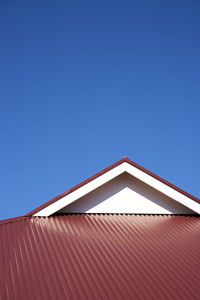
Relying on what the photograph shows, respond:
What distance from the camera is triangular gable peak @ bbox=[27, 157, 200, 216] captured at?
9227 mm

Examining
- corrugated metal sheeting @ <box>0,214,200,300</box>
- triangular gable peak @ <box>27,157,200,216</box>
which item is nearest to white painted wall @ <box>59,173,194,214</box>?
triangular gable peak @ <box>27,157,200,216</box>

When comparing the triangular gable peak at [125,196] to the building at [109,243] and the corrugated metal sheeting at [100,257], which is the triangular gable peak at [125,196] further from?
the corrugated metal sheeting at [100,257]

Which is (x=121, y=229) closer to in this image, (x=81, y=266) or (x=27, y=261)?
(x=81, y=266)

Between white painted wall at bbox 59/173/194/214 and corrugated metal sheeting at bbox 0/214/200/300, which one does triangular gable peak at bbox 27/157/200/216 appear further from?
corrugated metal sheeting at bbox 0/214/200/300

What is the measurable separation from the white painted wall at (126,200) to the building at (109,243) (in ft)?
0.10

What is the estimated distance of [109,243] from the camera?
26.1ft

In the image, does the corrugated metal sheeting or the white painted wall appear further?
the white painted wall

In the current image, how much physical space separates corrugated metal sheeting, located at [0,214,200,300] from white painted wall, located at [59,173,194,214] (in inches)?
11.5

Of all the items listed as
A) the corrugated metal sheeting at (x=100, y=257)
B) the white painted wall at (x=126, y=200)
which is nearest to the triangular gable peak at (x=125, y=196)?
the white painted wall at (x=126, y=200)

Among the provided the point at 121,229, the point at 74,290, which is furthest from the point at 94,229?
the point at 74,290

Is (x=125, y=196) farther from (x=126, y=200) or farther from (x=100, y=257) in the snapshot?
(x=100, y=257)

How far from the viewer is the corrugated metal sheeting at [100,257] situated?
5.94 m

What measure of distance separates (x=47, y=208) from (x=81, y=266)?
266 cm

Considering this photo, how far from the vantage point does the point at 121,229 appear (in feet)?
29.0
